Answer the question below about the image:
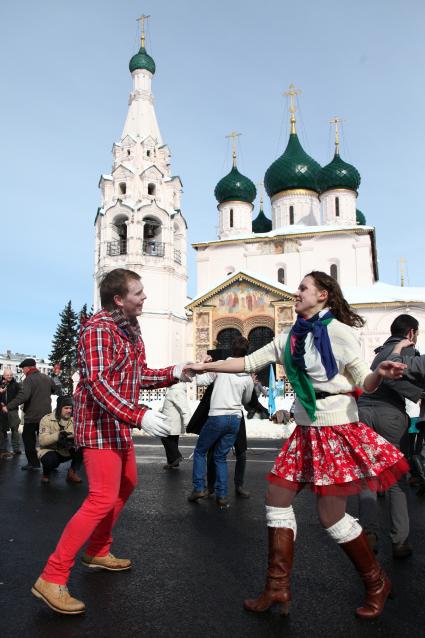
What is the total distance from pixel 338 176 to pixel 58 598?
37.3 meters

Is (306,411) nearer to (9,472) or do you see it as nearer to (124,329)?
(124,329)

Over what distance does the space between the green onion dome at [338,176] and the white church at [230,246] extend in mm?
70

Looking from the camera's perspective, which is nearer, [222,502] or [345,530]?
[345,530]

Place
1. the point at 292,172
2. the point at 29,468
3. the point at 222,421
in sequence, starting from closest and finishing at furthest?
the point at 222,421 → the point at 29,468 → the point at 292,172

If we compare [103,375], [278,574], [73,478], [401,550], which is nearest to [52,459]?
[73,478]

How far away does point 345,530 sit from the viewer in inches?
111

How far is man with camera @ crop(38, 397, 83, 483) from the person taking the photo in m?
6.88

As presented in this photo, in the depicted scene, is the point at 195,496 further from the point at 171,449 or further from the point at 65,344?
the point at 65,344

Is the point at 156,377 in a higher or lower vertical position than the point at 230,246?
lower

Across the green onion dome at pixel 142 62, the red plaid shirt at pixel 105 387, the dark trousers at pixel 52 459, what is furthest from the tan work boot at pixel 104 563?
the green onion dome at pixel 142 62

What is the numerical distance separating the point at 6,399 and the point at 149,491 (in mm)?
5198

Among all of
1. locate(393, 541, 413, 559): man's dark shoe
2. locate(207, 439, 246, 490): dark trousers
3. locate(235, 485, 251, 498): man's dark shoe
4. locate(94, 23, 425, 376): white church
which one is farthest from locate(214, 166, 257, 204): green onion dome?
locate(393, 541, 413, 559): man's dark shoe

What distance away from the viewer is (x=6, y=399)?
34.3ft

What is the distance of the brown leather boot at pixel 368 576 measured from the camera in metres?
2.81
